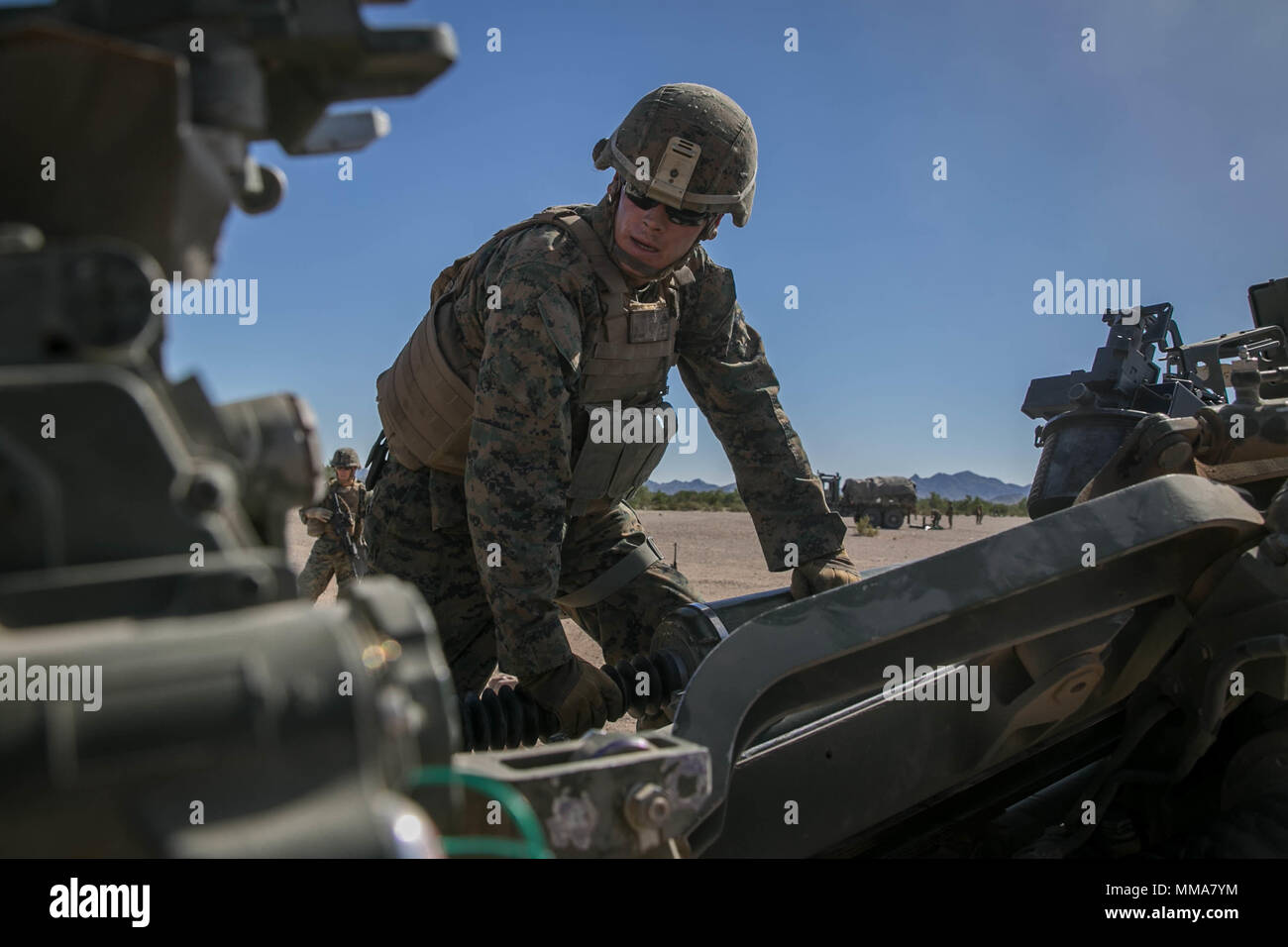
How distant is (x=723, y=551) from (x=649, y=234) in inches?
666

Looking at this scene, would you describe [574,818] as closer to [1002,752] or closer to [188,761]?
[188,761]

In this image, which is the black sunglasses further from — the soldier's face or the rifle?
the rifle

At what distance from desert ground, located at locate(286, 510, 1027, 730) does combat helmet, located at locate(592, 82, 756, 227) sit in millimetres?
3708

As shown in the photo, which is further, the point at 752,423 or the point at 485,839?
the point at 752,423

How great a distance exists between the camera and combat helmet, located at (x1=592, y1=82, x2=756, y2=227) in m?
3.34

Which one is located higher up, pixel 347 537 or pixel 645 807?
pixel 347 537

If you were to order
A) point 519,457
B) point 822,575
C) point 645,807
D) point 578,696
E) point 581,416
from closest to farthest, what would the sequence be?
point 645,807
point 578,696
point 519,457
point 822,575
point 581,416

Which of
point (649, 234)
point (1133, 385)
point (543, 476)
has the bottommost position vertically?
point (543, 476)

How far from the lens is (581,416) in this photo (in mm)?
3674

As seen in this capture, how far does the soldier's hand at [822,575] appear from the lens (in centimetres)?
353

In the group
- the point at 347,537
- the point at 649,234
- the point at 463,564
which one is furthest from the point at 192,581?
the point at 347,537

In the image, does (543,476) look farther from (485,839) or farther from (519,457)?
(485,839)

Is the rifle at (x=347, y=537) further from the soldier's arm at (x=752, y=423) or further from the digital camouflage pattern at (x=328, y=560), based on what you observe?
the soldier's arm at (x=752, y=423)

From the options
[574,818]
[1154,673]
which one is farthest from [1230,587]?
[574,818]
